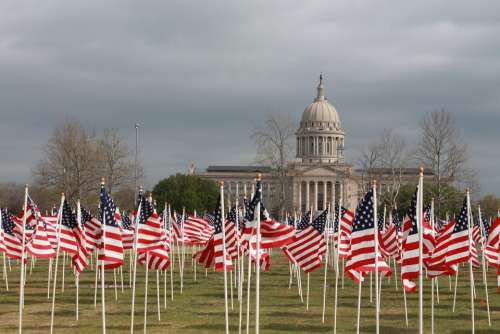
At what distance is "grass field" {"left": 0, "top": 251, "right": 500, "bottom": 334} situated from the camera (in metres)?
23.2

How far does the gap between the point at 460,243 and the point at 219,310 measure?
817 cm

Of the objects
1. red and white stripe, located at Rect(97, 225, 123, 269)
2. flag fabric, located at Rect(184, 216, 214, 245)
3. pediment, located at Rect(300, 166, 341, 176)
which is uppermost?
pediment, located at Rect(300, 166, 341, 176)

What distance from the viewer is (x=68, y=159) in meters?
73.8

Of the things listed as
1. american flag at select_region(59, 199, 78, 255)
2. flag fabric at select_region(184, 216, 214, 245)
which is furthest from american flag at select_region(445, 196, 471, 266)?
flag fabric at select_region(184, 216, 214, 245)

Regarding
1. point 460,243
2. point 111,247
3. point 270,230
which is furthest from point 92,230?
point 460,243

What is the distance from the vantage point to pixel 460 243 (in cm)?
2248

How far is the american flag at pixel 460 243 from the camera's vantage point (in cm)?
2234

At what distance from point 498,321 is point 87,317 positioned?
11569 millimetres

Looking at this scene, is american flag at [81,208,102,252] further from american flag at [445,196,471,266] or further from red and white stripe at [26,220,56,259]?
american flag at [445,196,471,266]

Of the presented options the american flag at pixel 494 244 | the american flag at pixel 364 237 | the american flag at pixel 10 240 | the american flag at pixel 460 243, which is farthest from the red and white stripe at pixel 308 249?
the american flag at pixel 10 240

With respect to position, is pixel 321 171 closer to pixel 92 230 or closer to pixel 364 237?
pixel 92 230

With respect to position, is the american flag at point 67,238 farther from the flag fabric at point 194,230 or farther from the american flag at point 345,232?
the flag fabric at point 194,230

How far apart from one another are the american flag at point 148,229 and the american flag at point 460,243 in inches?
293

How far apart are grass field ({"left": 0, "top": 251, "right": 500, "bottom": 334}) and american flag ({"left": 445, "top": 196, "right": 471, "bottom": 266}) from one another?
1941mm
